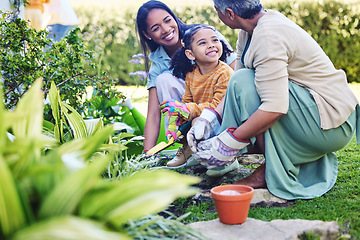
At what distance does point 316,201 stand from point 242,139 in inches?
19.4

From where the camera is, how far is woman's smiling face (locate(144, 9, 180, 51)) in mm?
3068

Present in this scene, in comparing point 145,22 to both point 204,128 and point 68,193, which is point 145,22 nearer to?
point 204,128

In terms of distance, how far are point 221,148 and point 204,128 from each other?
0.26m

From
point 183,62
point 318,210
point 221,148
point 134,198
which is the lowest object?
point 318,210

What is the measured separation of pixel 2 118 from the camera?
1041mm

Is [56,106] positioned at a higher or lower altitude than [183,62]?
lower

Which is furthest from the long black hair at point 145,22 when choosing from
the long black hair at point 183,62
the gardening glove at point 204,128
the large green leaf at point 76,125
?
the large green leaf at point 76,125

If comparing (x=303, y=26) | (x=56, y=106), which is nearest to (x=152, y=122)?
(x=56, y=106)

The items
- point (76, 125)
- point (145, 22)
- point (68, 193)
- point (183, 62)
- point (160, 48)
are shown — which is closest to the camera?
point (68, 193)

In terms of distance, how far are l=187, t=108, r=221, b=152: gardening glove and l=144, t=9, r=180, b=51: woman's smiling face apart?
0.95 metres

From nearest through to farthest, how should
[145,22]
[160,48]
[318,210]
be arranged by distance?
[318,210] < [145,22] < [160,48]

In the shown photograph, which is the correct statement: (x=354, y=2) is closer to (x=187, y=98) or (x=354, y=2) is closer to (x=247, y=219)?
(x=187, y=98)

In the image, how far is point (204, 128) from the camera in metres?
2.33

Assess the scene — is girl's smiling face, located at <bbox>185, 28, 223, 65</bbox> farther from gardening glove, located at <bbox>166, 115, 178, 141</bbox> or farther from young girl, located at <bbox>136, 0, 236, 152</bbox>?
gardening glove, located at <bbox>166, 115, 178, 141</bbox>
